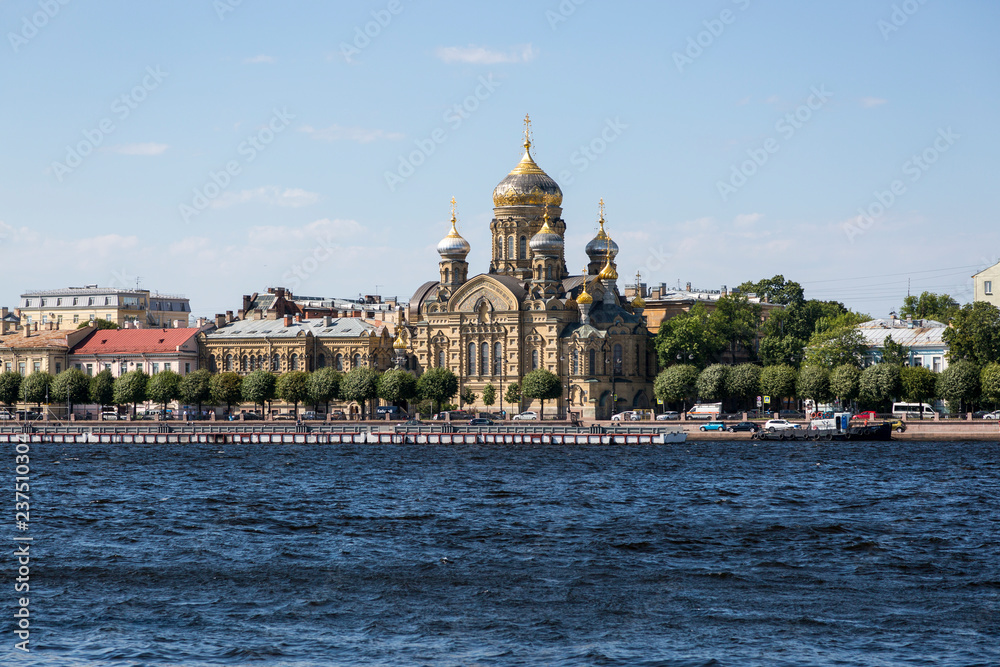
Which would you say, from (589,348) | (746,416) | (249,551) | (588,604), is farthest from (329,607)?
(589,348)

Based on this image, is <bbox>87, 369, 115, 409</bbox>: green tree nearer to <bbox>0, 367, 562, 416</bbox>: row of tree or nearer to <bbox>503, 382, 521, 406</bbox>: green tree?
<bbox>0, 367, 562, 416</bbox>: row of tree

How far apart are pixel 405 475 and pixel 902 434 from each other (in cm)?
3175

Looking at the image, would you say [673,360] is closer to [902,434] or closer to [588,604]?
[902,434]

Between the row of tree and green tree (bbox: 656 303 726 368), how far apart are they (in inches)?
301

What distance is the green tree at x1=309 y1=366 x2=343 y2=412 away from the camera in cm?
9981

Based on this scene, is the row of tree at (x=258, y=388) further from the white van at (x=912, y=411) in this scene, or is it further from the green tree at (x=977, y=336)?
the green tree at (x=977, y=336)

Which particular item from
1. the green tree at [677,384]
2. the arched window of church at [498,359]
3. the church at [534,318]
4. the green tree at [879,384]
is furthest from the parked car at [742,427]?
the arched window of church at [498,359]

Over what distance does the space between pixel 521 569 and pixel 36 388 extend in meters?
80.8

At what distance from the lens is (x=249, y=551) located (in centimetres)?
3509

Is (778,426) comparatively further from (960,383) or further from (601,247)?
(601,247)

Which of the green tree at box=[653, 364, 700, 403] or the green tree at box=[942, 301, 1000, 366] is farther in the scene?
the green tree at box=[653, 364, 700, 403]

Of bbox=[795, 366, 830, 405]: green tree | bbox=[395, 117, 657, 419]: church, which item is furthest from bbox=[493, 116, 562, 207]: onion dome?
bbox=[795, 366, 830, 405]: green tree

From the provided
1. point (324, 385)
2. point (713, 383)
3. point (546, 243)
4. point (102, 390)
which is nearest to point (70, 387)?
point (102, 390)

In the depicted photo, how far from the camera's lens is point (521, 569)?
3212cm
